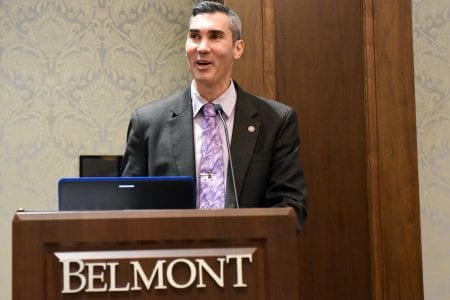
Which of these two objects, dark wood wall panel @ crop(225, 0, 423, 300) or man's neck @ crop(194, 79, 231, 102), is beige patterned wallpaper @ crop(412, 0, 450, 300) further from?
man's neck @ crop(194, 79, 231, 102)

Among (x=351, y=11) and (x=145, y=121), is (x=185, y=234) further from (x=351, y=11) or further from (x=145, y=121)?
(x=351, y=11)

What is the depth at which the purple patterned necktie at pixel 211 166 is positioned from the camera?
75.9 inches

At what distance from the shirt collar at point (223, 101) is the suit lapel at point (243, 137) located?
0.06 feet

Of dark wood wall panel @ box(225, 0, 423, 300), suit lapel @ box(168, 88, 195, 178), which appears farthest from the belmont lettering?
dark wood wall panel @ box(225, 0, 423, 300)

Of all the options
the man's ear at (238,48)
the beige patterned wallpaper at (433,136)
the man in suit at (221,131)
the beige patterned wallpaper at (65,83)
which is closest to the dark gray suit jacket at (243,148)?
the man in suit at (221,131)

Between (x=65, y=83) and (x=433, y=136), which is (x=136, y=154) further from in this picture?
(x=433, y=136)

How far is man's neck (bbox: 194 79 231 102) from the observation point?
83.1 inches

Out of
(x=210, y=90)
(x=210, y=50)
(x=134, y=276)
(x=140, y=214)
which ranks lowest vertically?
(x=134, y=276)

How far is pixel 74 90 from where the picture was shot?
2754 mm

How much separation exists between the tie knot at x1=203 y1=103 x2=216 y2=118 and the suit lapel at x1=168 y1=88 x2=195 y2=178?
5 cm

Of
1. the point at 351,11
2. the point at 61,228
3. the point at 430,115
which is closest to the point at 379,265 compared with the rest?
the point at 430,115

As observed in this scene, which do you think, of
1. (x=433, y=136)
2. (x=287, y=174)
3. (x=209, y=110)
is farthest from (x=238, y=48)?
(x=433, y=136)

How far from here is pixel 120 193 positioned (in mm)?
1502

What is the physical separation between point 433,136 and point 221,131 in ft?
3.61
